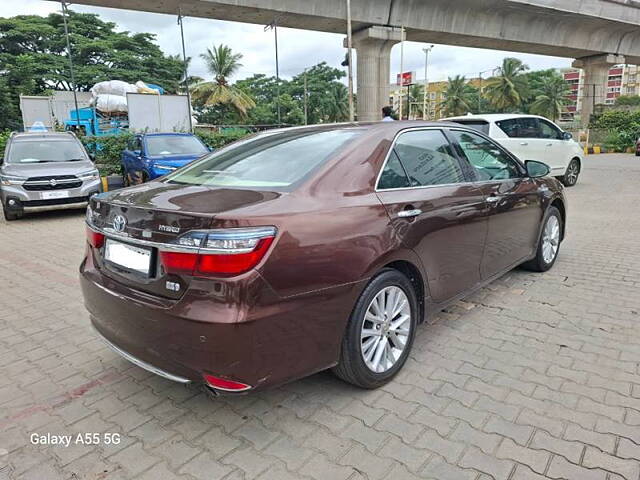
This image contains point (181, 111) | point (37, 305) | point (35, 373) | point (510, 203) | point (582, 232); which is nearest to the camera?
point (35, 373)

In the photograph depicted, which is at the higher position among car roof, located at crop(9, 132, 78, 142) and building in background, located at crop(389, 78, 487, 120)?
building in background, located at crop(389, 78, 487, 120)

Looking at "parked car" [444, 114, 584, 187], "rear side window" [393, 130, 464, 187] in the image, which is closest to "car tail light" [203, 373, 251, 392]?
"rear side window" [393, 130, 464, 187]

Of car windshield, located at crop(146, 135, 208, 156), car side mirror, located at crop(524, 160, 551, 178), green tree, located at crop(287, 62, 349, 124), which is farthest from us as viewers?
green tree, located at crop(287, 62, 349, 124)

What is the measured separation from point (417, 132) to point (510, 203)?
122 cm

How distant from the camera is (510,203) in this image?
13.0ft

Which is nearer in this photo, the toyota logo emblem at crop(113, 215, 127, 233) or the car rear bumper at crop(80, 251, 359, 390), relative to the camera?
the car rear bumper at crop(80, 251, 359, 390)

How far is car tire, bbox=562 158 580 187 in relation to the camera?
1169 centimetres

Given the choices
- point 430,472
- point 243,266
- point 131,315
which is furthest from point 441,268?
point 131,315

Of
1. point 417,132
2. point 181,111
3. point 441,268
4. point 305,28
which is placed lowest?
point 441,268

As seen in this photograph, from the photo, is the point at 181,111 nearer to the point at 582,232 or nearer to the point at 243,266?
the point at 582,232

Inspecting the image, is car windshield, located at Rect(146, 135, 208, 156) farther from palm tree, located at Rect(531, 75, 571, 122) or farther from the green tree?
palm tree, located at Rect(531, 75, 571, 122)

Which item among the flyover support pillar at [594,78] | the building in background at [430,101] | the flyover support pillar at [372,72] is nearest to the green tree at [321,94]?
the building in background at [430,101]

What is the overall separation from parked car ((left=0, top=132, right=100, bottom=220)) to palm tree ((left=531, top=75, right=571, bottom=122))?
70.6 m

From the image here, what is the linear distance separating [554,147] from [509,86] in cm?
5881
